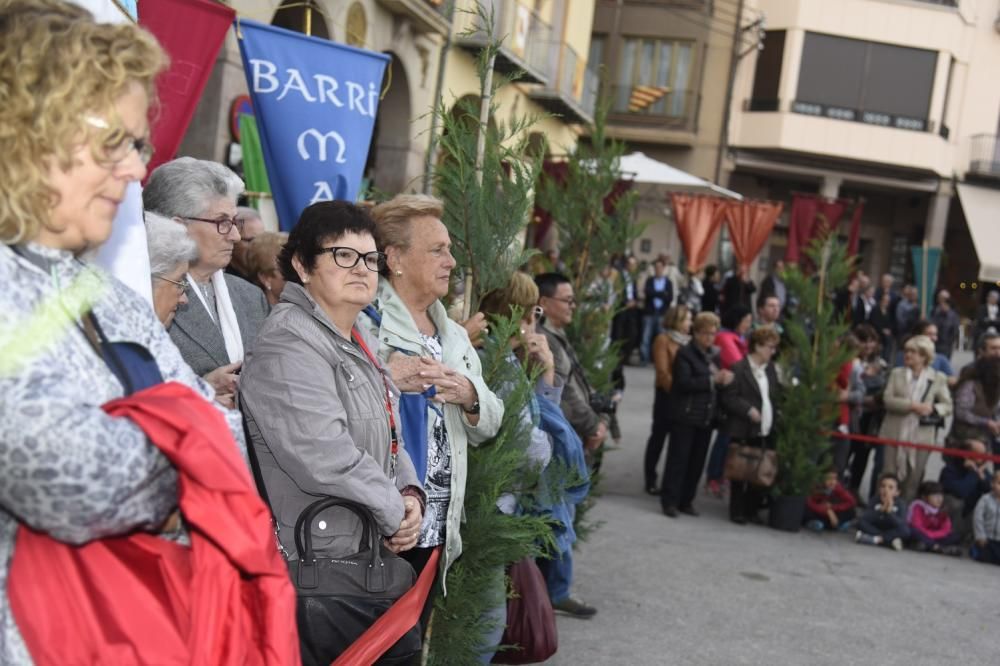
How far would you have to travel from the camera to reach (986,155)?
32250 millimetres

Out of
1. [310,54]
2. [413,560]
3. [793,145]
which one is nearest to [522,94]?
[793,145]

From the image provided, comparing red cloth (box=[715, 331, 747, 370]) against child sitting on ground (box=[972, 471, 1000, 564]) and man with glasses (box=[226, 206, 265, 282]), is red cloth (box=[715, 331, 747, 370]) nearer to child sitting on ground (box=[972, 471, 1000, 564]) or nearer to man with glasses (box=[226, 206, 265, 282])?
child sitting on ground (box=[972, 471, 1000, 564])

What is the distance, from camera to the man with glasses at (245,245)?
5.05 m

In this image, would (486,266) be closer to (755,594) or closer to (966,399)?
(755,594)

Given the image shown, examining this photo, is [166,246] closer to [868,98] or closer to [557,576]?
[557,576]

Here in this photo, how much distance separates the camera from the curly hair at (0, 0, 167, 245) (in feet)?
5.37

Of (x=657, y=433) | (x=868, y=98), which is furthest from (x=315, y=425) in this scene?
(x=868, y=98)

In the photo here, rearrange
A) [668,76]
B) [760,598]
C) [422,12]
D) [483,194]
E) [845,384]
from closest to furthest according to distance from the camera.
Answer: [483,194] < [760,598] < [845,384] < [422,12] < [668,76]

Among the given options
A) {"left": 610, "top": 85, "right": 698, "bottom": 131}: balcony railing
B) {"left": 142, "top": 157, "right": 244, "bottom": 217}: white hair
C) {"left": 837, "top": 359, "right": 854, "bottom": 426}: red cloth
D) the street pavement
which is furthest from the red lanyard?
{"left": 610, "top": 85, "right": 698, "bottom": 131}: balcony railing

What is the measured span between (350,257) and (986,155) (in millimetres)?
32834

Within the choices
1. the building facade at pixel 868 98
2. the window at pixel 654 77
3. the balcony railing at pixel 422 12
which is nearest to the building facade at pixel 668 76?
the window at pixel 654 77

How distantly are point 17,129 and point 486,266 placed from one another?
305 cm

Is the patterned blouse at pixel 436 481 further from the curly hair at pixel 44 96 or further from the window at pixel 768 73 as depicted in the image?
the window at pixel 768 73

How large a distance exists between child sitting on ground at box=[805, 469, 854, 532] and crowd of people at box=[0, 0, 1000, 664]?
3079 mm
